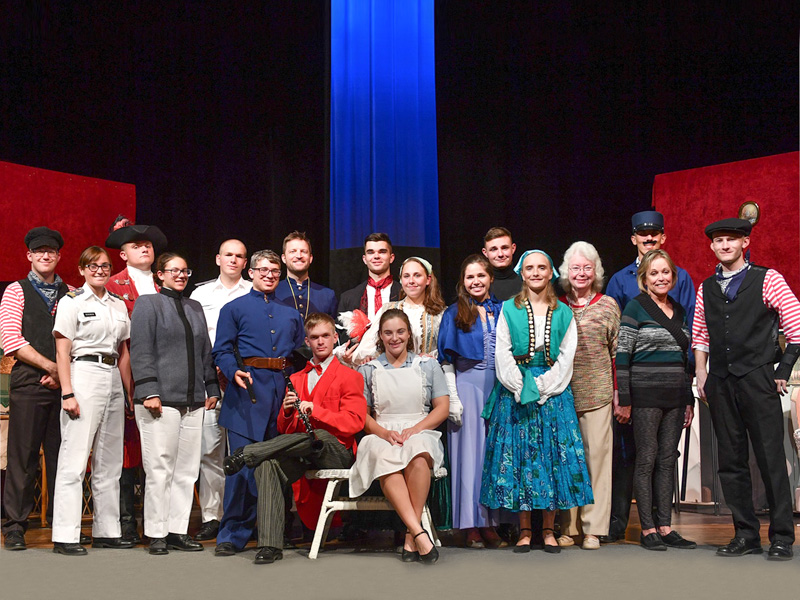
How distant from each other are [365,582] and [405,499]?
514mm

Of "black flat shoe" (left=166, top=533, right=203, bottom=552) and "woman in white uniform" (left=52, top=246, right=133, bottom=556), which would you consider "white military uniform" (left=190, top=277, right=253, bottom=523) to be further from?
"woman in white uniform" (left=52, top=246, right=133, bottom=556)

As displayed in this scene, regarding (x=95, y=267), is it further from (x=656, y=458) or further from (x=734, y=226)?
(x=734, y=226)

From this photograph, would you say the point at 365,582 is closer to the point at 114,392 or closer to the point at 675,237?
the point at 114,392

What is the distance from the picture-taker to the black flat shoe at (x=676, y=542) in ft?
13.8

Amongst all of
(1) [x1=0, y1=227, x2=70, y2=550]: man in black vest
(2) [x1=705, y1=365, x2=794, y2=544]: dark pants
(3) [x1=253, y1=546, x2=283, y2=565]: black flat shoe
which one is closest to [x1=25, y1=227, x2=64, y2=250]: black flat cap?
(1) [x1=0, y1=227, x2=70, y2=550]: man in black vest

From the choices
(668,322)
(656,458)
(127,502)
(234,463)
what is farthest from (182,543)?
(668,322)

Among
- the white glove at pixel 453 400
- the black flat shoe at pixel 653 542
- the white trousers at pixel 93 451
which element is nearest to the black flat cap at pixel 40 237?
the white trousers at pixel 93 451

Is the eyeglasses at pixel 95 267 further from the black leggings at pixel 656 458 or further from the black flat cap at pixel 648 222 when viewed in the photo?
the black flat cap at pixel 648 222

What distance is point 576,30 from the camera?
24.0 feet

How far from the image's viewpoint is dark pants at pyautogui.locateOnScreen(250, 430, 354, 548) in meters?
3.96

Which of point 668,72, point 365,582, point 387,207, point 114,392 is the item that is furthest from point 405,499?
point 668,72

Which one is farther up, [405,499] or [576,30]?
[576,30]

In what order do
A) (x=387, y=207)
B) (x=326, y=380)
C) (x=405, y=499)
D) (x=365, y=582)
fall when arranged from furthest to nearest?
(x=387, y=207)
(x=326, y=380)
(x=405, y=499)
(x=365, y=582)

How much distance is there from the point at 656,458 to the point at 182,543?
2264 mm
